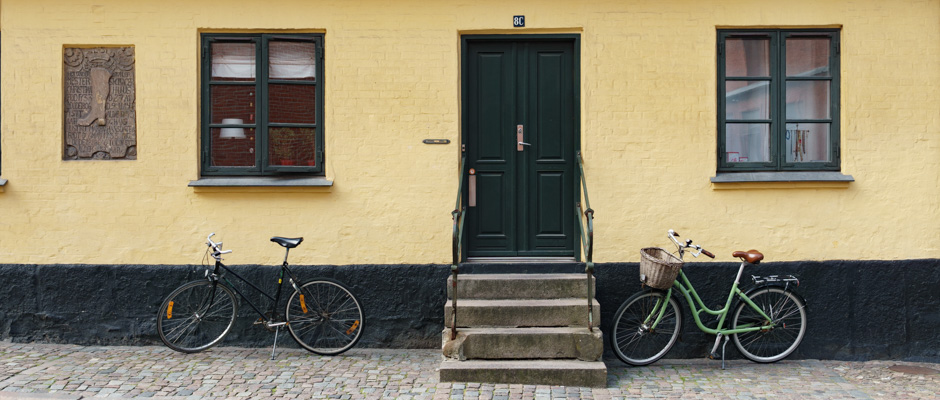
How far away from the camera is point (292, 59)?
22.4ft

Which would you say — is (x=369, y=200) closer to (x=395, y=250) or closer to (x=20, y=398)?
(x=395, y=250)

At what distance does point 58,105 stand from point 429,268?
3.76 m

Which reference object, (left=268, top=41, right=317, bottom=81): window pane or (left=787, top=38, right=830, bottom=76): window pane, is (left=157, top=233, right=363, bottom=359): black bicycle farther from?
(left=787, top=38, right=830, bottom=76): window pane

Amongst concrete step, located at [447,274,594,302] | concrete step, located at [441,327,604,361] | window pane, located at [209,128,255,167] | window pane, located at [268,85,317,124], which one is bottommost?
concrete step, located at [441,327,604,361]

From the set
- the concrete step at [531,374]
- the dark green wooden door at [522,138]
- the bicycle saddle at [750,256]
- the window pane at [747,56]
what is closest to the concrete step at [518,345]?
the concrete step at [531,374]

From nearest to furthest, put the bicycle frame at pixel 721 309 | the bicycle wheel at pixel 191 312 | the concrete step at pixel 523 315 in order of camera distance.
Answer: the concrete step at pixel 523 315 < the bicycle frame at pixel 721 309 < the bicycle wheel at pixel 191 312

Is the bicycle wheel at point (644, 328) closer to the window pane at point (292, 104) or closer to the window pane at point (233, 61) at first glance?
the window pane at point (292, 104)

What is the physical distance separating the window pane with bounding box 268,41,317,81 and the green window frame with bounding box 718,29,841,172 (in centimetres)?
381

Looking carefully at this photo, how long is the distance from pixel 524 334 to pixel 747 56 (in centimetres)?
340

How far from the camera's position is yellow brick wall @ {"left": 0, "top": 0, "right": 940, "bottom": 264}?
665 cm

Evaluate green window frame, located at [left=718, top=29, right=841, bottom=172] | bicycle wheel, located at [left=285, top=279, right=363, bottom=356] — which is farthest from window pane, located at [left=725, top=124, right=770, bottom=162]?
bicycle wheel, located at [left=285, top=279, right=363, bottom=356]

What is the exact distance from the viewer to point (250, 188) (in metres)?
6.69

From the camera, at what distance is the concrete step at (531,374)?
553 centimetres

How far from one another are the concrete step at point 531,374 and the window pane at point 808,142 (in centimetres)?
295
